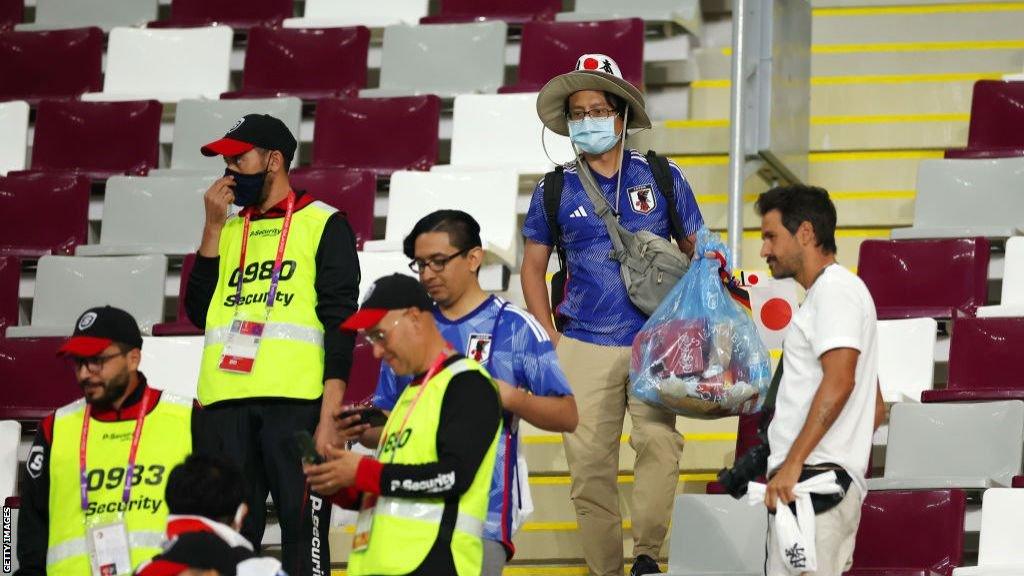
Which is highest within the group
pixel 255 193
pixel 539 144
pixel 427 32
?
pixel 427 32

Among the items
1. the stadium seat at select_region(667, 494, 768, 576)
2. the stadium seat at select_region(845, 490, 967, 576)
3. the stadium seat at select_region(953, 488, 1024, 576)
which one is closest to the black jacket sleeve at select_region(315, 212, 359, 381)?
the stadium seat at select_region(667, 494, 768, 576)

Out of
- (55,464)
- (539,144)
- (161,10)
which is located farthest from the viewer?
(161,10)

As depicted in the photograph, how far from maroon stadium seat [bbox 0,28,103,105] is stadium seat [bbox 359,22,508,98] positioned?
59.6 inches

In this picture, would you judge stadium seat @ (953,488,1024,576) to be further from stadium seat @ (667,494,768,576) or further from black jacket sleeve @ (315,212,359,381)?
black jacket sleeve @ (315,212,359,381)

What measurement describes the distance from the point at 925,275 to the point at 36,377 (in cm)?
342

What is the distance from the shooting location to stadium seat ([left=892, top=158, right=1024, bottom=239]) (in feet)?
23.1

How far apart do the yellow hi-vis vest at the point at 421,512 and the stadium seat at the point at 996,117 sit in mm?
4213

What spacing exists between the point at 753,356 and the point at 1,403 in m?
3.13

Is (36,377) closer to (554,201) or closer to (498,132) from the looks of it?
(498,132)

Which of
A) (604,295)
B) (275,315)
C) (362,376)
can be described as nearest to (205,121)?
(362,376)

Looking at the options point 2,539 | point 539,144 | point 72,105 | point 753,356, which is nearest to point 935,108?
point 539,144

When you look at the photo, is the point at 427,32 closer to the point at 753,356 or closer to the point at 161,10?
the point at 161,10

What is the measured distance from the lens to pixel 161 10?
9406 mm

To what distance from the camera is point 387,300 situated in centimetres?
375
